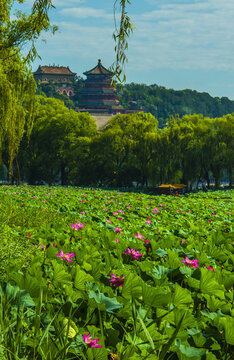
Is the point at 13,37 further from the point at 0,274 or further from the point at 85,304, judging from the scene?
the point at 85,304

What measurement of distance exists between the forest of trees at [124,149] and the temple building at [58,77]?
7091 centimetres

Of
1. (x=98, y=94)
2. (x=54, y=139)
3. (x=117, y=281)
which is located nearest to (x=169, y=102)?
(x=98, y=94)

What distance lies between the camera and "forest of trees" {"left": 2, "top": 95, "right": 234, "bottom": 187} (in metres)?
33.1

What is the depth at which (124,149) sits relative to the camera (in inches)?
1350

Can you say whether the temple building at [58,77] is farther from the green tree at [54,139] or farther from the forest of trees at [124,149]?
the forest of trees at [124,149]

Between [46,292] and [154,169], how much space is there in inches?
1247

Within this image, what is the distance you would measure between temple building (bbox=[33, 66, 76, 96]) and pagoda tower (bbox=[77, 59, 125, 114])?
1504cm

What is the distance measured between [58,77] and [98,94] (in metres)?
21.0

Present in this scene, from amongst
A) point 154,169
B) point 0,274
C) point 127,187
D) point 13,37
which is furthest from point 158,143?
point 0,274

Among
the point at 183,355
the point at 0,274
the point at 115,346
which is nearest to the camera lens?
the point at 183,355

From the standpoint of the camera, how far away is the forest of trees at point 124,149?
3312 cm

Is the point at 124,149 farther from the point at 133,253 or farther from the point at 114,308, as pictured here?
the point at 114,308

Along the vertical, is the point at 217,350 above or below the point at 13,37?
below

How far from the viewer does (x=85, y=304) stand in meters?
2.30
